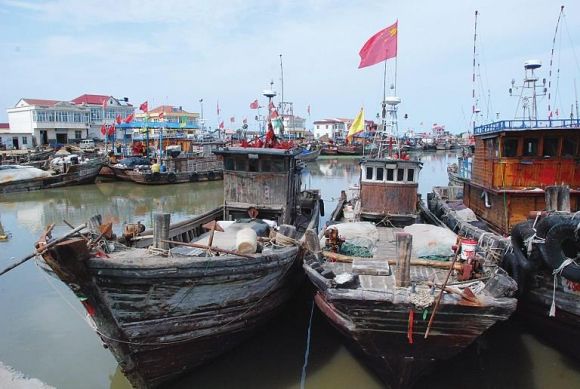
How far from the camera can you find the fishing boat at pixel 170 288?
6.48 metres

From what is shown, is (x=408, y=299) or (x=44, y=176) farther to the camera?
(x=44, y=176)

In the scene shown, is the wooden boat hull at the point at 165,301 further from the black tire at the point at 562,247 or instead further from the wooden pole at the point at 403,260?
the black tire at the point at 562,247

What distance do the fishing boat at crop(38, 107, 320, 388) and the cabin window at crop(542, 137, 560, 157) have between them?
298 inches

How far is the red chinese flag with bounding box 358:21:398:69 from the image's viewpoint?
45.8ft

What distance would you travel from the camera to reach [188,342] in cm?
785

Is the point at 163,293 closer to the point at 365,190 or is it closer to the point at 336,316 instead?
the point at 336,316

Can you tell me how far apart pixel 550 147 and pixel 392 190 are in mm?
4477

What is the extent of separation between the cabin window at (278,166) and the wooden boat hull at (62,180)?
2704 centimetres

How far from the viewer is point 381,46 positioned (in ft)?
46.1

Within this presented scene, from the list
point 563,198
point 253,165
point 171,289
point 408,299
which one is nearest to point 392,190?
point 253,165

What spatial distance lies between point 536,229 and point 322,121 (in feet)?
350

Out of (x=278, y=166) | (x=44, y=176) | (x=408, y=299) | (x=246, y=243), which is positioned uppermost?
(x=278, y=166)

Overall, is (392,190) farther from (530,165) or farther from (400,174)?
(530,165)

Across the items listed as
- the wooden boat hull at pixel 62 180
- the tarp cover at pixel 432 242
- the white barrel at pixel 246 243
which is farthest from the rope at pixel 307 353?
the wooden boat hull at pixel 62 180
